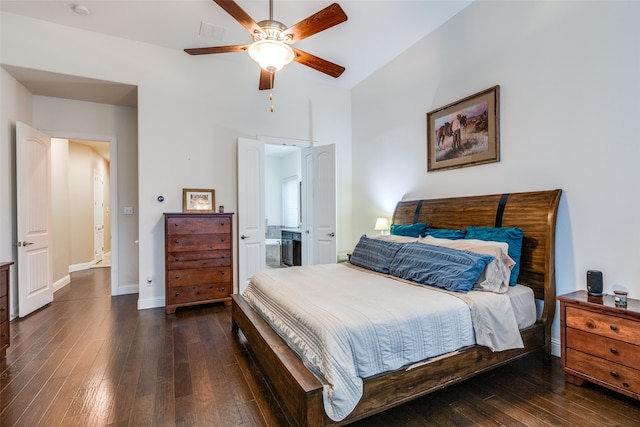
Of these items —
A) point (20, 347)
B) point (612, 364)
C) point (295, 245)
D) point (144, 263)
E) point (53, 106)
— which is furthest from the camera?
point (295, 245)

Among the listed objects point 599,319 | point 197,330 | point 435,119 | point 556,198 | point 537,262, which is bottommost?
point 197,330

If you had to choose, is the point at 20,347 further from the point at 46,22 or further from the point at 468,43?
the point at 468,43

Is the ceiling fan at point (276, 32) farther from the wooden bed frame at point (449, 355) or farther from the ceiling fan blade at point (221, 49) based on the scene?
the wooden bed frame at point (449, 355)

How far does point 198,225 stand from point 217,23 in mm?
2368

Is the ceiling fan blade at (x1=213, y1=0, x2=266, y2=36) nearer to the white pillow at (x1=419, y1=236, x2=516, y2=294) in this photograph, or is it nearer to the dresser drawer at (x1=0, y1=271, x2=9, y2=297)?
the white pillow at (x1=419, y1=236, x2=516, y2=294)

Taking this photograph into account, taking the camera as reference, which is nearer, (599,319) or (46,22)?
(599,319)

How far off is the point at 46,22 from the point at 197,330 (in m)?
3.84

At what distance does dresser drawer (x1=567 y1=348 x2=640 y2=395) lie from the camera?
1.77m

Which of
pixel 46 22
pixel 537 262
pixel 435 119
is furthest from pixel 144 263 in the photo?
pixel 537 262

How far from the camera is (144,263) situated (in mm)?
3893

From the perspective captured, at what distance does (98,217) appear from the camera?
782cm

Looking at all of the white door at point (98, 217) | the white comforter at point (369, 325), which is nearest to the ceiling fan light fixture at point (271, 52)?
the white comforter at point (369, 325)

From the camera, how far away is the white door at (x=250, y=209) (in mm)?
4270

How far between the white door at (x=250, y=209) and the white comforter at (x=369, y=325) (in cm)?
194
